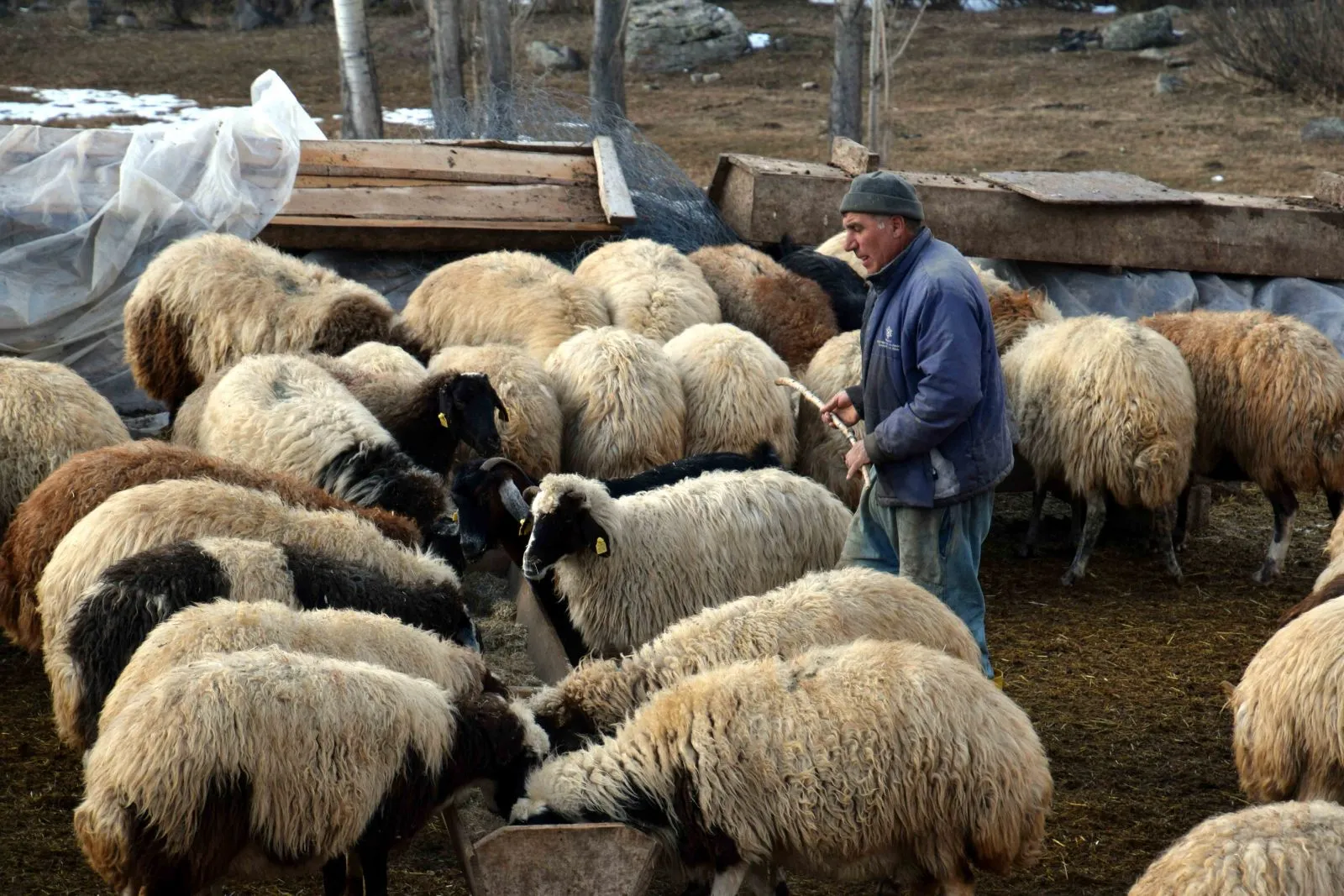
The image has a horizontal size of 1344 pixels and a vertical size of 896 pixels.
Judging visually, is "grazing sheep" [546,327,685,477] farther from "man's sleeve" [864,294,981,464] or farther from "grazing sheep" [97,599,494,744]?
"grazing sheep" [97,599,494,744]

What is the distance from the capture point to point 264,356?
24.1ft

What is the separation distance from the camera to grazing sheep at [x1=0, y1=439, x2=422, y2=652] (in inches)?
224

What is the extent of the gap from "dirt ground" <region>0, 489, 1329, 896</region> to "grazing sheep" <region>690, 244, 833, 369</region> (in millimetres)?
1634

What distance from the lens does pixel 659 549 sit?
5898 mm

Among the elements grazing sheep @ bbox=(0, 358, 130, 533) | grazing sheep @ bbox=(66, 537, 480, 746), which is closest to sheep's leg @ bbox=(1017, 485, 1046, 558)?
grazing sheep @ bbox=(66, 537, 480, 746)

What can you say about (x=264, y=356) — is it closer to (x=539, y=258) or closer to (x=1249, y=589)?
(x=539, y=258)

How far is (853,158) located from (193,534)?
22.8ft

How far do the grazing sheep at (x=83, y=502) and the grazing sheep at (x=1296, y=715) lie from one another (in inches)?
127

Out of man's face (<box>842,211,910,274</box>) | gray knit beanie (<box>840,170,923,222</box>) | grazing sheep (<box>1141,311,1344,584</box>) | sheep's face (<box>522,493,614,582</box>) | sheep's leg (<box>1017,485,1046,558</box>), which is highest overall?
gray knit beanie (<box>840,170,923,222</box>)

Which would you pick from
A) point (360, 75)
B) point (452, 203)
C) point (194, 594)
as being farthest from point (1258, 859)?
point (360, 75)

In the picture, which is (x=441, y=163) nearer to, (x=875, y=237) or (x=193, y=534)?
(x=193, y=534)

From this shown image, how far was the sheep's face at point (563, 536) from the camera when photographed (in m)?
5.64

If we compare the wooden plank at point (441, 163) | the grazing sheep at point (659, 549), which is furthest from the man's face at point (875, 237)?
the wooden plank at point (441, 163)

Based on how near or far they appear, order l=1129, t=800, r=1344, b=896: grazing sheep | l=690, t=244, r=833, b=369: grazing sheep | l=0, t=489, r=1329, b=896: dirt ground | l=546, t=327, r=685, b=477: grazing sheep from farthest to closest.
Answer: l=690, t=244, r=833, b=369: grazing sheep < l=546, t=327, r=685, b=477: grazing sheep < l=0, t=489, r=1329, b=896: dirt ground < l=1129, t=800, r=1344, b=896: grazing sheep
